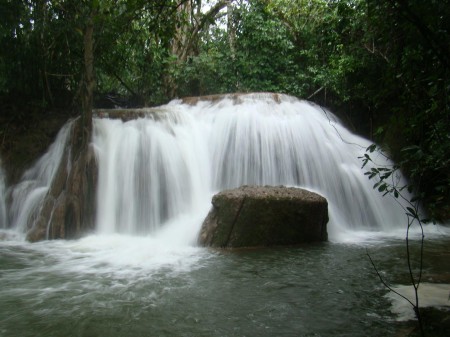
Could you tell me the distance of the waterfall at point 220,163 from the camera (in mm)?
8578

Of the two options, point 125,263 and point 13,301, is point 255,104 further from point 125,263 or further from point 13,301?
point 13,301

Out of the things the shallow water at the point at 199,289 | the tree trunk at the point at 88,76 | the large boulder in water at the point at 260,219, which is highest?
the tree trunk at the point at 88,76

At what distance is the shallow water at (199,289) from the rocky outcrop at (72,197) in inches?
27.8

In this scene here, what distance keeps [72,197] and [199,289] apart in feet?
14.4

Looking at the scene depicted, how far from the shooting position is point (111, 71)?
10.9 metres

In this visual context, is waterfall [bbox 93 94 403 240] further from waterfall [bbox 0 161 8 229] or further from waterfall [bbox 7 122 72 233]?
waterfall [bbox 0 161 8 229]

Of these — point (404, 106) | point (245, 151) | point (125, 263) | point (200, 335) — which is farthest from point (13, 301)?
point (245, 151)

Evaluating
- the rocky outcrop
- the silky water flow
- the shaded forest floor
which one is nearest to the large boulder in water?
the silky water flow

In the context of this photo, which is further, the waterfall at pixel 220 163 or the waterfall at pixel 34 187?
the waterfall at pixel 220 163

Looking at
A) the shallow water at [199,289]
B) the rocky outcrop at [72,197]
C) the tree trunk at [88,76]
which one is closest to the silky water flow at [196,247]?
the shallow water at [199,289]

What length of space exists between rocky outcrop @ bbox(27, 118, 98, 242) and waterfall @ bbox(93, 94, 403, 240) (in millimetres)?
254

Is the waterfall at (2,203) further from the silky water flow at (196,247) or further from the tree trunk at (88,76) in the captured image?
the tree trunk at (88,76)

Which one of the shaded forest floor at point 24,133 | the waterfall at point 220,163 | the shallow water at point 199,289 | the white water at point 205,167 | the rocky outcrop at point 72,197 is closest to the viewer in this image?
the shallow water at point 199,289

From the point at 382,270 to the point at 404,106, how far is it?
2524 millimetres
